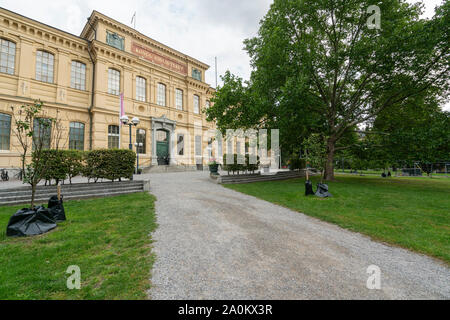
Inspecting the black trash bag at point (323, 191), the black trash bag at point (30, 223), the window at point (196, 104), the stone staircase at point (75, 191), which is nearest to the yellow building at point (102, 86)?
the window at point (196, 104)

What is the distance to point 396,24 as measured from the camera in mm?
11719

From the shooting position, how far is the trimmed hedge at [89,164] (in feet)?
24.5

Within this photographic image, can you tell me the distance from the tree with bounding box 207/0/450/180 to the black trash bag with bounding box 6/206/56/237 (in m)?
11.2

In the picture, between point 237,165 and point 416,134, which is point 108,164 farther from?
point 416,134

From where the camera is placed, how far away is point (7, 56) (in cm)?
1495

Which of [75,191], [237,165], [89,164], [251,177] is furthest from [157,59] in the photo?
[75,191]

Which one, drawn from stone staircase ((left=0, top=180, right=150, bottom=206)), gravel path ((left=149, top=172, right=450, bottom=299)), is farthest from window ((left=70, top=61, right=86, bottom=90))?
gravel path ((left=149, top=172, right=450, bottom=299))

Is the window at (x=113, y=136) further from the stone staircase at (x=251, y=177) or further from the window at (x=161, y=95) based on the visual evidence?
the stone staircase at (x=251, y=177)

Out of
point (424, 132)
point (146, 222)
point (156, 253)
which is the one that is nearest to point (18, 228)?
point (146, 222)

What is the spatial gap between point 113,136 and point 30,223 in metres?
17.4

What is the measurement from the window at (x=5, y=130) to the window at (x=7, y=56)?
3875 mm

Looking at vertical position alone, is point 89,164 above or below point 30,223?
above

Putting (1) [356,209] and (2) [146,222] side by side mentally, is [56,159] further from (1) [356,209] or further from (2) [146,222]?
(1) [356,209]

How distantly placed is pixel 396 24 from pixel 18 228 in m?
20.3
